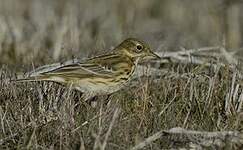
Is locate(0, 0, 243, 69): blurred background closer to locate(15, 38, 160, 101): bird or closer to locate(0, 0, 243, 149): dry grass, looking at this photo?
locate(0, 0, 243, 149): dry grass

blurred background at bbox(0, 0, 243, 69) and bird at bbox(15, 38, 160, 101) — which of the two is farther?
blurred background at bbox(0, 0, 243, 69)

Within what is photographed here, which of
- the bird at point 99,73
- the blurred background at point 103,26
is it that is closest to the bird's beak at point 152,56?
the bird at point 99,73

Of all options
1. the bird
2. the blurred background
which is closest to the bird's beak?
the bird

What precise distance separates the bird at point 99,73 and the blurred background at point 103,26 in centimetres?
106

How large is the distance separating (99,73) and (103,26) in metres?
5.46

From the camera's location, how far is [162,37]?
1219 cm

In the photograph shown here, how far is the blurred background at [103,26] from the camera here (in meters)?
10.4

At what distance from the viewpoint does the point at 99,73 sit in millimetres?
7543

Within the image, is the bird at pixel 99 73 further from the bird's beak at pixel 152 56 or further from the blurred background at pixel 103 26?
the blurred background at pixel 103 26

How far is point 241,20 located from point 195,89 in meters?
7.63

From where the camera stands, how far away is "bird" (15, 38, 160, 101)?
7.32 meters

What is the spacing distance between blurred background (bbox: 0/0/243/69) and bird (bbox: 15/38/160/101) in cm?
106

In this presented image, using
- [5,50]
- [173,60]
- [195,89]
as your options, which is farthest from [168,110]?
[5,50]

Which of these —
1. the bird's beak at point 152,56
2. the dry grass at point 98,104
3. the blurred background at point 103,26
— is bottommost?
the dry grass at point 98,104
